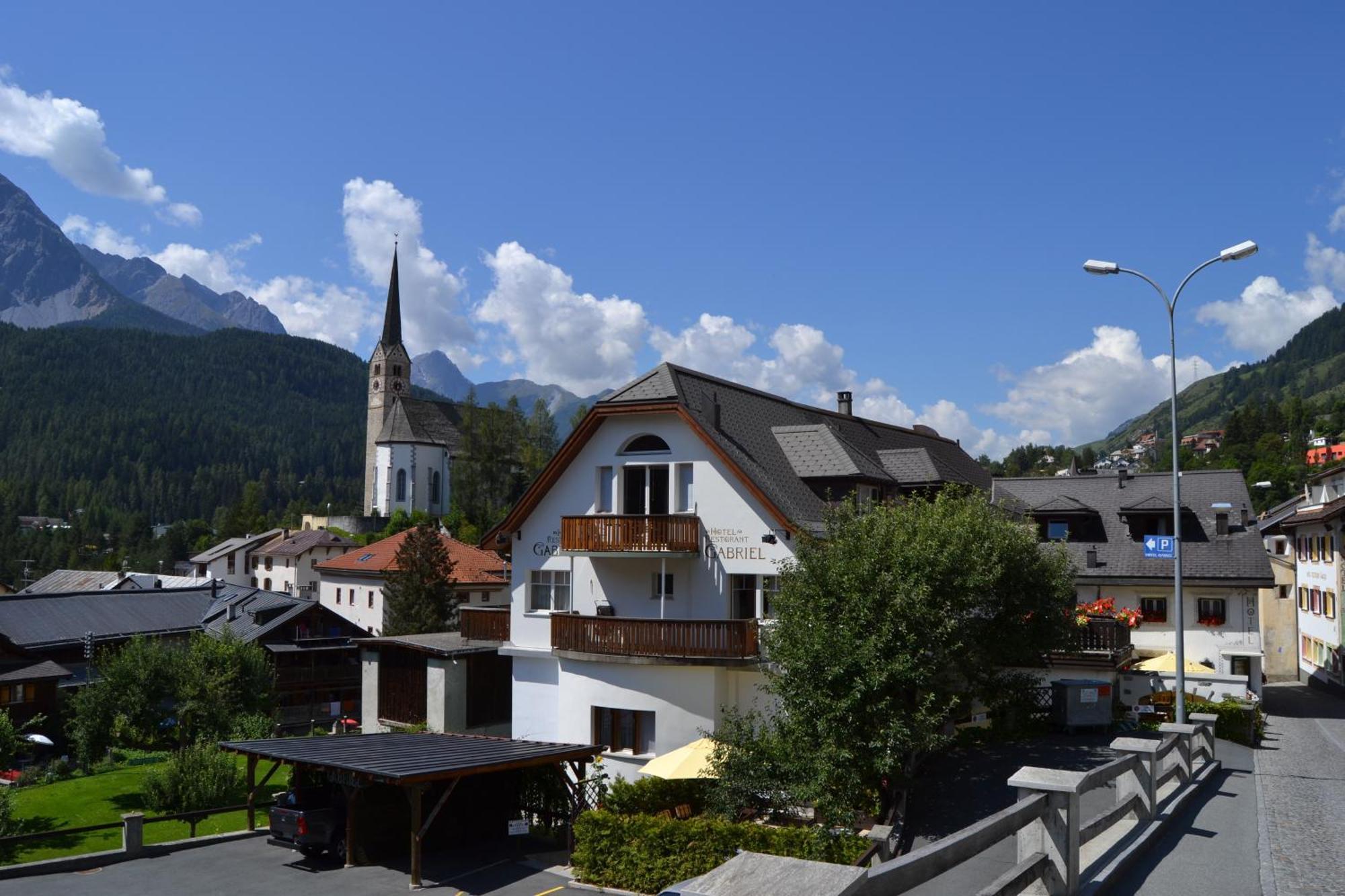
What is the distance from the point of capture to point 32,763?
3928 cm

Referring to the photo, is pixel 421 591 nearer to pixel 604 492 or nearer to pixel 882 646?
pixel 604 492

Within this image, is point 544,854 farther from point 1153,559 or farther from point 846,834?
point 1153,559

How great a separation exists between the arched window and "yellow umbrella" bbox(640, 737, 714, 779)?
935 centimetres

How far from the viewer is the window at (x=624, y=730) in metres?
26.8

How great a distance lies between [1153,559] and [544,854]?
25114 mm

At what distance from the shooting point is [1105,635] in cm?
2966

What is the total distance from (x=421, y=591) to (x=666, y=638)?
33232mm

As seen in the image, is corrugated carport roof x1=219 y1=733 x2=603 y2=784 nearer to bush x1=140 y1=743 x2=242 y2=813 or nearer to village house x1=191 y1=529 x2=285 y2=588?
bush x1=140 y1=743 x2=242 y2=813

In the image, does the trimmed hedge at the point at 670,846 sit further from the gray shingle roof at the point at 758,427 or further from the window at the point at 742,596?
the gray shingle roof at the point at 758,427

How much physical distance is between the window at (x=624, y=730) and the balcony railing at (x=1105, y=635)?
41.4ft

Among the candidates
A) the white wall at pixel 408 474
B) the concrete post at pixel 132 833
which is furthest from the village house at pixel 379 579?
the white wall at pixel 408 474

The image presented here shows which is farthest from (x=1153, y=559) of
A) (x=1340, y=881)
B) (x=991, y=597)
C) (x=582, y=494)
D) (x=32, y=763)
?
(x=32, y=763)

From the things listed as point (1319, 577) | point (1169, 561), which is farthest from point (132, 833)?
point (1319, 577)

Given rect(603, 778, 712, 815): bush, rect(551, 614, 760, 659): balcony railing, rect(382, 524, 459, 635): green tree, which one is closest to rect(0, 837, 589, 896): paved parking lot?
rect(603, 778, 712, 815): bush
